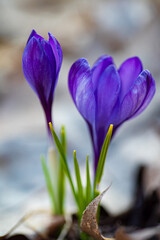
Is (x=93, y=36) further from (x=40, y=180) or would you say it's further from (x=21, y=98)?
(x=40, y=180)

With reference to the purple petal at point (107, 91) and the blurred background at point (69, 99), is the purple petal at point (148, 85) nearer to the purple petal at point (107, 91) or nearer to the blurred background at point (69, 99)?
the purple petal at point (107, 91)

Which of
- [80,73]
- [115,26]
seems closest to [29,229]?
[80,73]

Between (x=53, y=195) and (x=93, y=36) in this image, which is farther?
(x=93, y=36)

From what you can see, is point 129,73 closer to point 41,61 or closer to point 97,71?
point 97,71

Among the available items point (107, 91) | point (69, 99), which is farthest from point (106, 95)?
point (69, 99)

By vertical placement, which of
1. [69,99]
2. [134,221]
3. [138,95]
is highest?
[138,95]

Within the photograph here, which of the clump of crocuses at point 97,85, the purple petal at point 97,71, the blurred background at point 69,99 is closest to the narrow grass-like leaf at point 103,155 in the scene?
the clump of crocuses at point 97,85

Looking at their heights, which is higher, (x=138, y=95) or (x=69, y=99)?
(x=138, y=95)

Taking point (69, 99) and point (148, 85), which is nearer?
point (148, 85)
